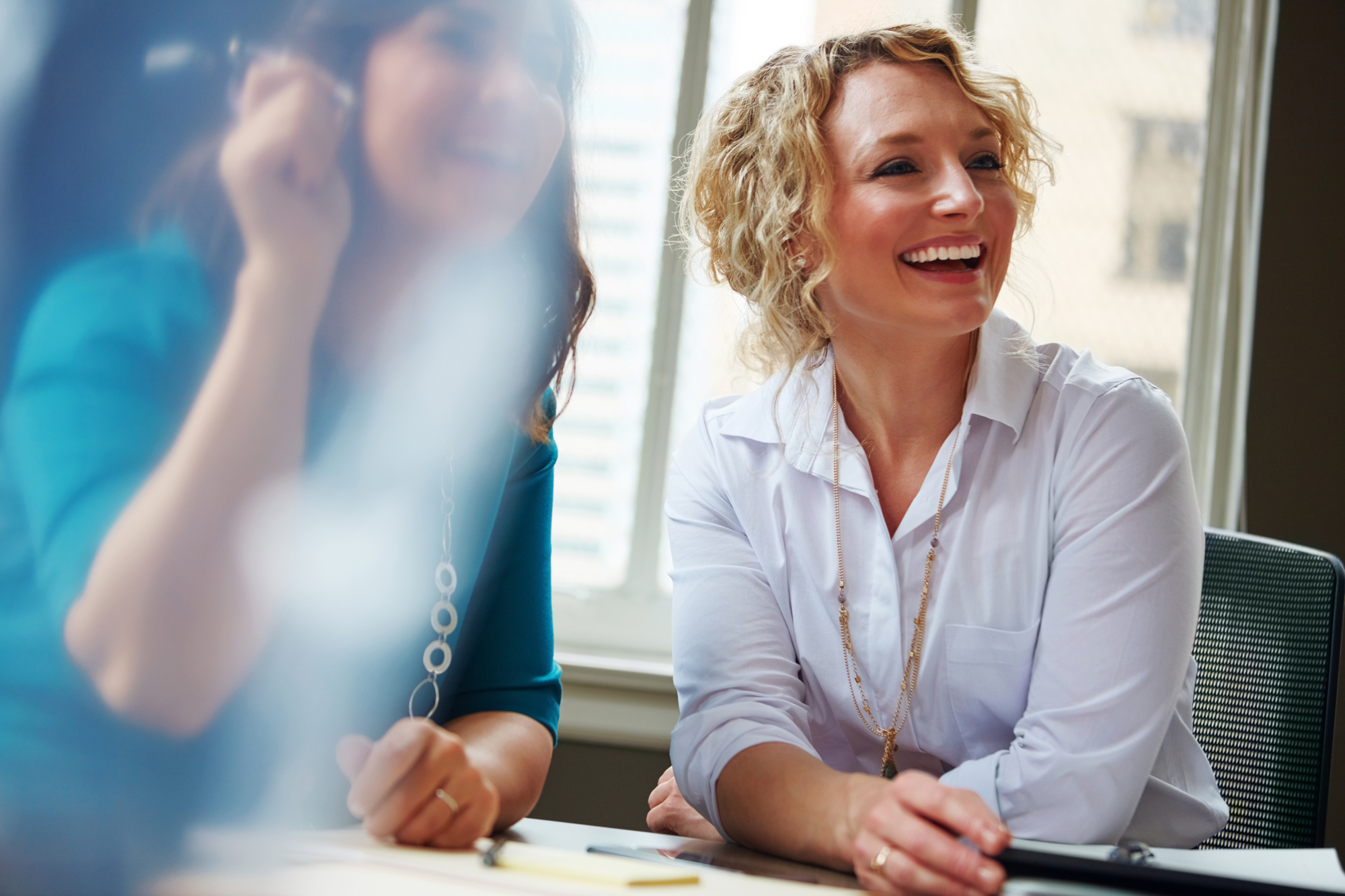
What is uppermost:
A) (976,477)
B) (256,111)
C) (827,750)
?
(256,111)

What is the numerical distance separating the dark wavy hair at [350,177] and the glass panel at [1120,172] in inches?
59.6

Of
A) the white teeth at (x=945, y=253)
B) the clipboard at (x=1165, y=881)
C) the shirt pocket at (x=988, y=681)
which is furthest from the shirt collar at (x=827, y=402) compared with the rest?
the clipboard at (x=1165, y=881)

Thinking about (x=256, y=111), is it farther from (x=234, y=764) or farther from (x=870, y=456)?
(x=870, y=456)

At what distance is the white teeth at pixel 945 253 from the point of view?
1158 mm

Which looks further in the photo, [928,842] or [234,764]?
[928,842]

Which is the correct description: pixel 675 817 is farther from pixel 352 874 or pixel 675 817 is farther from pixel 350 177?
pixel 350 177

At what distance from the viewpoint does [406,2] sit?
0.61 metres

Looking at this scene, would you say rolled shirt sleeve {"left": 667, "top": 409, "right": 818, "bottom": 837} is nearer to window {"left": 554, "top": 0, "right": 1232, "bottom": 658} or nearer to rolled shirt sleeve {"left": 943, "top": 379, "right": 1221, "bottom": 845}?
rolled shirt sleeve {"left": 943, "top": 379, "right": 1221, "bottom": 845}

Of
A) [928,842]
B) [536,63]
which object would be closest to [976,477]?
[928,842]

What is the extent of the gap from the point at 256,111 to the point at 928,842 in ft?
1.97

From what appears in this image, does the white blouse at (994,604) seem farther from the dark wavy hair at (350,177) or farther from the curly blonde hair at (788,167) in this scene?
the dark wavy hair at (350,177)

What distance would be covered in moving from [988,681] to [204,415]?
841 mm

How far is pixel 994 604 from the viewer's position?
1063mm

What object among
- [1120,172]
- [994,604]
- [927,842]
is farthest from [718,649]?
[1120,172]
